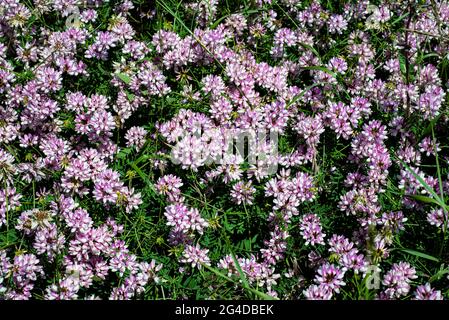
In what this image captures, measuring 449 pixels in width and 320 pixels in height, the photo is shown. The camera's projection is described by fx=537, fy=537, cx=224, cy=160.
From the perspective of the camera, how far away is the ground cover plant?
3.40 m

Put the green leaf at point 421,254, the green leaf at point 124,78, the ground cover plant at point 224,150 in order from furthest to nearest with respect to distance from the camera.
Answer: the green leaf at point 124,78
the ground cover plant at point 224,150
the green leaf at point 421,254

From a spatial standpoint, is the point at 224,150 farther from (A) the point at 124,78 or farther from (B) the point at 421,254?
(B) the point at 421,254

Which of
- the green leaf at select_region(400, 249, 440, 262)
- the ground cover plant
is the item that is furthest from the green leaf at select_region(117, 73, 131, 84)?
the green leaf at select_region(400, 249, 440, 262)

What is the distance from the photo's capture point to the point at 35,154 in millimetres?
3859

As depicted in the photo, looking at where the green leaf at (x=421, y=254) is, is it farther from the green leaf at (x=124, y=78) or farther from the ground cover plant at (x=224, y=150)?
the green leaf at (x=124, y=78)

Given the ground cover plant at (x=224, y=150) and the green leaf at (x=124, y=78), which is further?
the green leaf at (x=124, y=78)

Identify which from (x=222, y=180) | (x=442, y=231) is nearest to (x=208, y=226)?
(x=222, y=180)

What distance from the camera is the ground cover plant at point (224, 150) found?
340 cm

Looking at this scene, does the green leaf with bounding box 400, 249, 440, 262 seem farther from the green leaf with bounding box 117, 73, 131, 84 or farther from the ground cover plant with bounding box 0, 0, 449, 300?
the green leaf with bounding box 117, 73, 131, 84

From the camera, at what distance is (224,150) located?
3.68 meters

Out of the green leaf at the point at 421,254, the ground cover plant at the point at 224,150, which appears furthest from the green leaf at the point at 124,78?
the green leaf at the point at 421,254

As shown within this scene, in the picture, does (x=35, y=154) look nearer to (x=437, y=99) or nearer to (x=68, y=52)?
(x=68, y=52)

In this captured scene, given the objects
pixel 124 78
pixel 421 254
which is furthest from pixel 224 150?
pixel 421 254

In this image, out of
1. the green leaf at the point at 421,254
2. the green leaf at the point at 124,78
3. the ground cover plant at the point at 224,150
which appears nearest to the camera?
the green leaf at the point at 421,254
